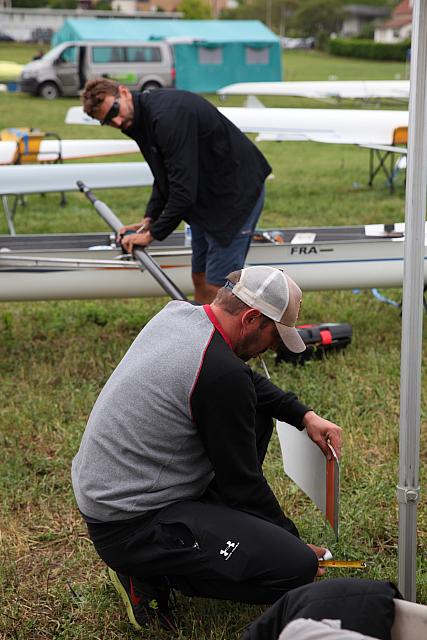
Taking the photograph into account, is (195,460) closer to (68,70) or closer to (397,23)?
(68,70)

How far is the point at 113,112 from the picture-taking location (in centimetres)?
434

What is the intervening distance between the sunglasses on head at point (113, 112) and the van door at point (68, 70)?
70.5 feet

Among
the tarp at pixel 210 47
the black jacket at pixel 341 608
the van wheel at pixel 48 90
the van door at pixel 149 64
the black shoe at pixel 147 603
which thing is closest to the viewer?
the black jacket at pixel 341 608

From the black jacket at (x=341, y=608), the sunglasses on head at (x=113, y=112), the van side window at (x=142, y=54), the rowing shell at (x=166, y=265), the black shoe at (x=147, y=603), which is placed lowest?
the van side window at (x=142, y=54)

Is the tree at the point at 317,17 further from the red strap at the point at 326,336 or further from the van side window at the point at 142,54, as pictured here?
the red strap at the point at 326,336

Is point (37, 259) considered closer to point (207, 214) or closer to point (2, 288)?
point (2, 288)

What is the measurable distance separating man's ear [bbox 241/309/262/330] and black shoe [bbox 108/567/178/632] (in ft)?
3.07

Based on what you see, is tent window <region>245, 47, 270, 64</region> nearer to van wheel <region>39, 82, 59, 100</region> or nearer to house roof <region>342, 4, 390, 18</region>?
van wheel <region>39, 82, 59, 100</region>

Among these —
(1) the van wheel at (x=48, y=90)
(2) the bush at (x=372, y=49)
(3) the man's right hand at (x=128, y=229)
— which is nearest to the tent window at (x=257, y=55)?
(1) the van wheel at (x=48, y=90)

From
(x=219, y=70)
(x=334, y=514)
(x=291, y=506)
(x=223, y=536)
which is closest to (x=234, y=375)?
(x=223, y=536)

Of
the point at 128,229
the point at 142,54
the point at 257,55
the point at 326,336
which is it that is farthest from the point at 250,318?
the point at 257,55

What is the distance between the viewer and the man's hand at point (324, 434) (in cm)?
283

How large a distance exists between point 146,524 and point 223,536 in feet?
0.80

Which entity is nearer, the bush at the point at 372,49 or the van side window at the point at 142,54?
the van side window at the point at 142,54
